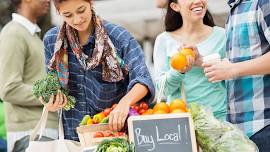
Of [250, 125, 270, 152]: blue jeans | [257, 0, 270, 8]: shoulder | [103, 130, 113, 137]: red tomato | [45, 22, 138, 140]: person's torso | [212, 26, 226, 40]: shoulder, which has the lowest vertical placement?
[250, 125, 270, 152]: blue jeans

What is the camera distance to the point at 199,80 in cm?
332

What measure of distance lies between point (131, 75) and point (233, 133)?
0.64 meters

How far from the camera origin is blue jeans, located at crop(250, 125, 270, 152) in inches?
112

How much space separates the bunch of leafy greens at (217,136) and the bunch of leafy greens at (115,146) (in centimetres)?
33

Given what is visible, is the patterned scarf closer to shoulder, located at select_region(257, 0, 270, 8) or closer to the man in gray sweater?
shoulder, located at select_region(257, 0, 270, 8)

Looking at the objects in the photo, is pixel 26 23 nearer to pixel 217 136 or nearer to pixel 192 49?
pixel 192 49

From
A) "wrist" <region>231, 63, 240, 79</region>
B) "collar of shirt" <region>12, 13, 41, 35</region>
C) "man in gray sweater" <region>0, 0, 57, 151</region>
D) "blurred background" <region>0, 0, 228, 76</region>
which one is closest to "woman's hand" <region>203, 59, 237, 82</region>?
"wrist" <region>231, 63, 240, 79</region>

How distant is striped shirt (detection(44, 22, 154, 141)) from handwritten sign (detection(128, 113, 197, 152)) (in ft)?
0.90

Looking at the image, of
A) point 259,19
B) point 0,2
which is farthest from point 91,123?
point 0,2

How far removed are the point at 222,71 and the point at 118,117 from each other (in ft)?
1.78

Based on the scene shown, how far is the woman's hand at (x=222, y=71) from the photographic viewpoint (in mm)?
2807

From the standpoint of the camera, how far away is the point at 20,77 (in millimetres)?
4371

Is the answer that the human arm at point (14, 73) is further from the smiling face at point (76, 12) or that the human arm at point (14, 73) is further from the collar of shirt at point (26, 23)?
the smiling face at point (76, 12)

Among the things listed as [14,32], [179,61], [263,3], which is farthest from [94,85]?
[14,32]
